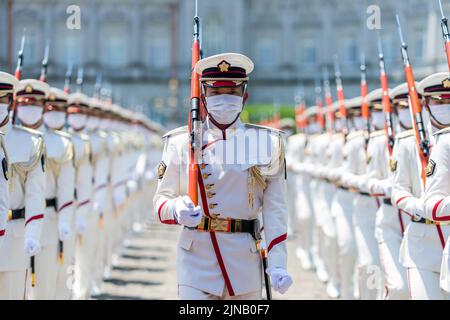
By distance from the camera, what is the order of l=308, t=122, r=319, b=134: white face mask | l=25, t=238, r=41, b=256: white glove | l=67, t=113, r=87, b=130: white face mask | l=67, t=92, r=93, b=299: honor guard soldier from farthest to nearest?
l=308, t=122, r=319, b=134: white face mask, l=67, t=113, r=87, b=130: white face mask, l=67, t=92, r=93, b=299: honor guard soldier, l=25, t=238, r=41, b=256: white glove

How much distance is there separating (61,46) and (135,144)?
41.6 meters

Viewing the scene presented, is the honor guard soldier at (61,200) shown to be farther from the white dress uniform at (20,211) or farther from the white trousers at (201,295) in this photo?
the white trousers at (201,295)

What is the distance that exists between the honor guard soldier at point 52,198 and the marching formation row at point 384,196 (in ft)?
8.83

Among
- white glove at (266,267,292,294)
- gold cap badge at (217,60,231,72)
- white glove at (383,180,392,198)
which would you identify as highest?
gold cap badge at (217,60,231,72)

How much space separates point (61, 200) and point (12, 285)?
1.59 m

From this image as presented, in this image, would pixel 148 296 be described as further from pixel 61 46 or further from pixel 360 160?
pixel 61 46

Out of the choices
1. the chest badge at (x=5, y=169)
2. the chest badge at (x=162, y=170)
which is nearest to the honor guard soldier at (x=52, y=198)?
the chest badge at (x=5, y=169)

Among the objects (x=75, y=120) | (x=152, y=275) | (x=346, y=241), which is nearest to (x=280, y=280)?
(x=346, y=241)

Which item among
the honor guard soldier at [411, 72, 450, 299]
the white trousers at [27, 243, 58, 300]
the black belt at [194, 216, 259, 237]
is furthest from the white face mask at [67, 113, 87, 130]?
the black belt at [194, 216, 259, 237]

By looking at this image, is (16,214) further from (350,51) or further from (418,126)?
(350,51)

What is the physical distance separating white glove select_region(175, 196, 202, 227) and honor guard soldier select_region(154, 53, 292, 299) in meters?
0.20

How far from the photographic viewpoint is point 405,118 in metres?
8.12

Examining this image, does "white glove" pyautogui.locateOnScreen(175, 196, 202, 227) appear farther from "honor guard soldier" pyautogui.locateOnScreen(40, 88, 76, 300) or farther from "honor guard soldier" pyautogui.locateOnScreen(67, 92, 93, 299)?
"honor guard soldier" pyautogui.locateOnScreen(67, 92, 93, 299)

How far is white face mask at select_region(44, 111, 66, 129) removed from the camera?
898cm
